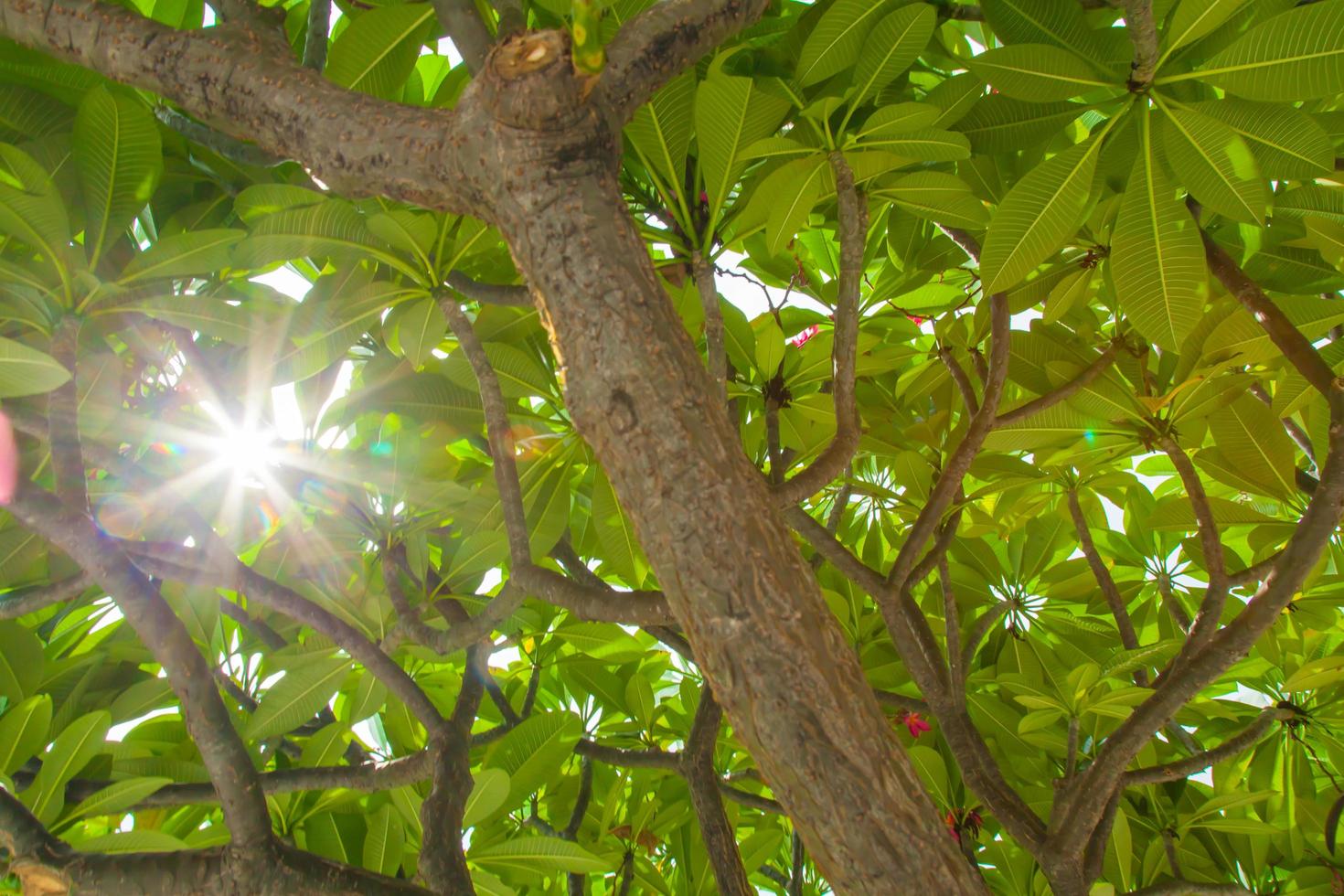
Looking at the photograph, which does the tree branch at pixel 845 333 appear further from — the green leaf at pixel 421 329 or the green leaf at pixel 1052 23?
the green leaf at pixel 421 329

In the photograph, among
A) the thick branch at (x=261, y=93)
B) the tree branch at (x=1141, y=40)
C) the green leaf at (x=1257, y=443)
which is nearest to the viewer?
the thick branch at (x=261, y=93)

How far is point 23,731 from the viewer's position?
4.92 ft

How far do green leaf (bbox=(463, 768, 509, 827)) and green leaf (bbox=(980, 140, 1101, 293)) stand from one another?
1.11 meters

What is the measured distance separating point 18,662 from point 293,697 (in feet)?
1.78

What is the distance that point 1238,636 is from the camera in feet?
4.23

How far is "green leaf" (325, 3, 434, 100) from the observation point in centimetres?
129

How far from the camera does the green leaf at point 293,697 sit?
156cm

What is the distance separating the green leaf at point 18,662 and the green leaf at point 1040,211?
180 cm

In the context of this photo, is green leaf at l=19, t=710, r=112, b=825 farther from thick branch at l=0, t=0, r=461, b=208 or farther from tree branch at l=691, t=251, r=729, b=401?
tree branch at l=691, t=251, r=729, b=401

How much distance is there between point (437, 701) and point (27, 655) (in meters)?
0.84

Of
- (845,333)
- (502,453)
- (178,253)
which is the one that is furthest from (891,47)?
(178,253)

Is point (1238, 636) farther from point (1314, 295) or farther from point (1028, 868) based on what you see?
point (1028, 868)

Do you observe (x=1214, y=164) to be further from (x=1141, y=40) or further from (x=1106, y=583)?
(x=1106, y=583)

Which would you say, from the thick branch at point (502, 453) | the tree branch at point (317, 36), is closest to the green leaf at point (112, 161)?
the tree branch at point (317, 36)
